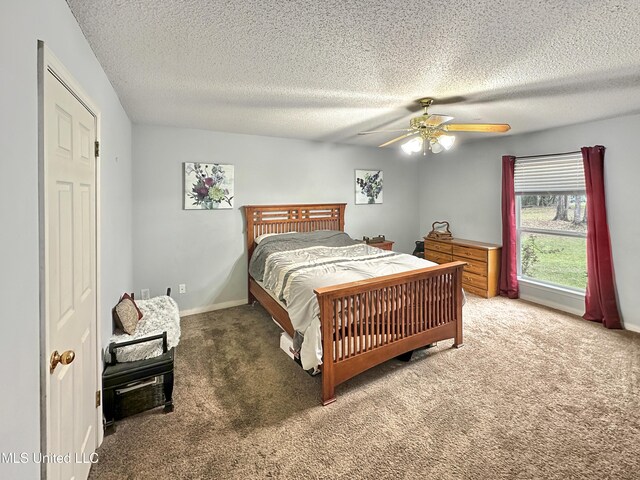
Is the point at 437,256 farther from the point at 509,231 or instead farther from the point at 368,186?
the point at 368,186

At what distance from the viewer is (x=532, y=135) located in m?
4.17

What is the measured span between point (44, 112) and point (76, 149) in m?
0.46

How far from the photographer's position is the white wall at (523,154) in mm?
3369

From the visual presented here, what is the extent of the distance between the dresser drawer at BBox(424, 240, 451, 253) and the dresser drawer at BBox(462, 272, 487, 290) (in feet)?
1.56

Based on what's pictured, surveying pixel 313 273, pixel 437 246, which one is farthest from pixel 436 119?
pixel 437 246

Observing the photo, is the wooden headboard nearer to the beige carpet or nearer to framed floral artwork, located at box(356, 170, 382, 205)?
framed floral artwork, located at box(356, 170, 382, 205)

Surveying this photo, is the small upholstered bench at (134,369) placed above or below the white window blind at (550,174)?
below

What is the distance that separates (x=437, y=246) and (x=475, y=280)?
2.70 ft

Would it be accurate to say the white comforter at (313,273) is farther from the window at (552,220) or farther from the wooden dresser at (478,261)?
the window at (552,220)

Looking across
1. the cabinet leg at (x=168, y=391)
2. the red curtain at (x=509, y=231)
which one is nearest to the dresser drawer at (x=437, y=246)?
the red curtain at (x=509, y=231)

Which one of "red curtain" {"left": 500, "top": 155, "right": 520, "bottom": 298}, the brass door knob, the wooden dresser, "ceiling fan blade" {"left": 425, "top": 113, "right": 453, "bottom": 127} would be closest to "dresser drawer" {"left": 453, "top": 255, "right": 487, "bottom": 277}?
the wooden dresser

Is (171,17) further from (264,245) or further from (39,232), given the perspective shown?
(264,245)

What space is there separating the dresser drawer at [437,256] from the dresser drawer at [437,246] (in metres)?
0.06

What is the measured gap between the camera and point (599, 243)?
3.51m
